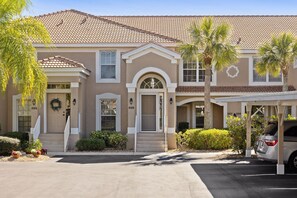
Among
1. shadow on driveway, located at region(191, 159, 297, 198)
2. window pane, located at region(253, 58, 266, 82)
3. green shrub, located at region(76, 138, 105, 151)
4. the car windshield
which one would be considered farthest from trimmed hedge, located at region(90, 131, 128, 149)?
the car windshield

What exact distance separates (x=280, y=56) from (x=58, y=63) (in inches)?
472

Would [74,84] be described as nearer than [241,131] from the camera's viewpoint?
No

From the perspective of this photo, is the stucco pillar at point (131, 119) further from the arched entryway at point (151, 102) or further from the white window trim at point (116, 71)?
the white window trim at point (116, 71)

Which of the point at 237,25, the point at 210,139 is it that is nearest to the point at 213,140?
the point at 210,139

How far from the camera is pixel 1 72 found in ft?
64.1

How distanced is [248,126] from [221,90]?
794 cm

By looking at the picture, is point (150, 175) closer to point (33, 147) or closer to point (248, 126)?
point (248, 126)

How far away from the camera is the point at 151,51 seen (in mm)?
26781

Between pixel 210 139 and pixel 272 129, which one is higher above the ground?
pixel 272 129

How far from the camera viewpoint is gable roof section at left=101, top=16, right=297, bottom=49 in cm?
3209

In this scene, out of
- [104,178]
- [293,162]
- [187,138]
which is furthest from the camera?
[187,138]

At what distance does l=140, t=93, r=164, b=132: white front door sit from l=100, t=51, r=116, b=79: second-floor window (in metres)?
2.46

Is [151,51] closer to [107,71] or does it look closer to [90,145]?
[107,71]

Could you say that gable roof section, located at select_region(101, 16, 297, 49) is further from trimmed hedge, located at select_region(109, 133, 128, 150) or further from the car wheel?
the car wheel
